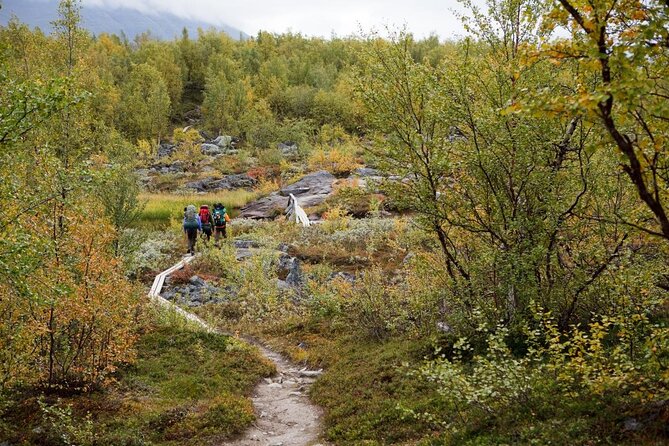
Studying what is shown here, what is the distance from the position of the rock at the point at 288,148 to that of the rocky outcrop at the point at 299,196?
1492cm

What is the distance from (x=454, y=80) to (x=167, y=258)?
56.9 feet

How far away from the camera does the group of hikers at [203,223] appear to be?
68.9 ft

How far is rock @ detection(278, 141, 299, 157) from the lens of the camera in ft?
177

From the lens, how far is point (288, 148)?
56219 millimetres

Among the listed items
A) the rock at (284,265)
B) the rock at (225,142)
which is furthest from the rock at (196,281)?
the rock at (225,142)

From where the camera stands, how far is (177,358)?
11.4m

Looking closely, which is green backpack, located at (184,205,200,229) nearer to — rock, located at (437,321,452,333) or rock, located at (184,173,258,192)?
rock, located at (437,321,452,333)

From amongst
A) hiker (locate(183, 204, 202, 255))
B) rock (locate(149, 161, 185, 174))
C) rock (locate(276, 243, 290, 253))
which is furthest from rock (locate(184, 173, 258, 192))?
hiker (locate(183, 204, 202, 255))

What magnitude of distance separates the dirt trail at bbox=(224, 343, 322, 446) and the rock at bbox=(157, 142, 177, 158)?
51.4 metres

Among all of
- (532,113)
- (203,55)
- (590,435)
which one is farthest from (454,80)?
(203,55)

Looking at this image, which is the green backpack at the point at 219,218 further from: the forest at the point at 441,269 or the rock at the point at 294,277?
the forest at the point at 441,269

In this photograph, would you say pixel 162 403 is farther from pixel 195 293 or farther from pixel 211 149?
pixel 211 149

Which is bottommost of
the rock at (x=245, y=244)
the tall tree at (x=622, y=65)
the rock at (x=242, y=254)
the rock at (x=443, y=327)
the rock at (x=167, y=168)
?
the rock at (x=242, y=254)

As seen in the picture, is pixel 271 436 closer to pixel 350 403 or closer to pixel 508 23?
pixel 350 403
